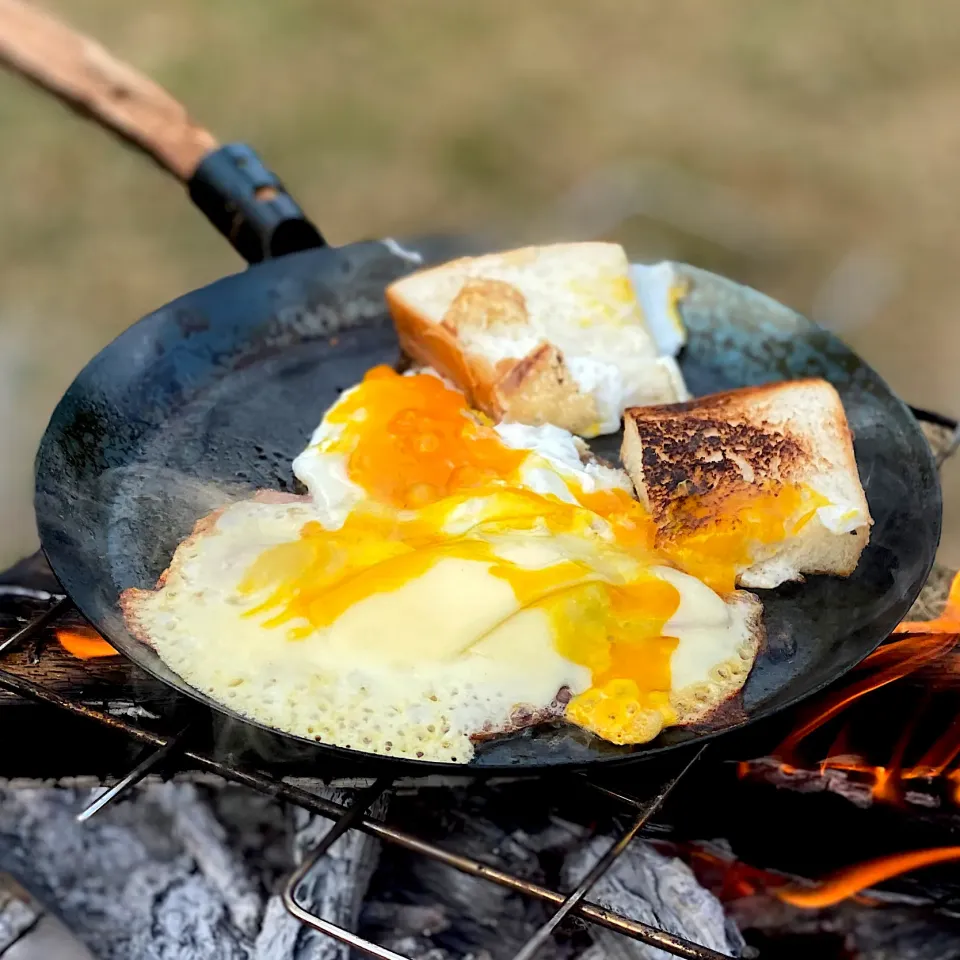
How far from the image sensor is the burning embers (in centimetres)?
205

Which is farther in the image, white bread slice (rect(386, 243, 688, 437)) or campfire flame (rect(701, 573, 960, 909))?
white bread slice (rect(386, 243, 688, 437))

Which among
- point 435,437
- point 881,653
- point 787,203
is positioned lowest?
point 787,203

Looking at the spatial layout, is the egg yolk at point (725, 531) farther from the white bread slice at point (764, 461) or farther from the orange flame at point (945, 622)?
the orange flame at point (945, 622)

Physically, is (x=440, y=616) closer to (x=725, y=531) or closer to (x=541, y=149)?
(x=725, y=531)

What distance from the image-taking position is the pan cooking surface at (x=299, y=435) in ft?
6.10

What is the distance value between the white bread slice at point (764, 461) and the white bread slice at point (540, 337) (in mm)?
210

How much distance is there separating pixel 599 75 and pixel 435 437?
234 inches

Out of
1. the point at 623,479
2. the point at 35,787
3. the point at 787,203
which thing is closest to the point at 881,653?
the point at 623,479

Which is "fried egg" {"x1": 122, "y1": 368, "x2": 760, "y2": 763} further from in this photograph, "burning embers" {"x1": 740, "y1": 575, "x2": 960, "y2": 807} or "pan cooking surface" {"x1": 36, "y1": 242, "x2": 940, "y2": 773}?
"burning embers" {"x1": 740, "y1": 575, "x2": 960, "y2": 807}

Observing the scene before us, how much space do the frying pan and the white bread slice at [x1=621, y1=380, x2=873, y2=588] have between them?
0.08 meters

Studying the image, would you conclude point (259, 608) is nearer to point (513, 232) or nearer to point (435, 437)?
point (435, 437)

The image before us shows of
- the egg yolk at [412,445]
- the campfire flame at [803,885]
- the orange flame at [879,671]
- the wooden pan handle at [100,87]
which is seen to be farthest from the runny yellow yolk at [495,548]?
the wooden pan handle at [100,87]

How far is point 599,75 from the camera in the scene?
23.7 feet

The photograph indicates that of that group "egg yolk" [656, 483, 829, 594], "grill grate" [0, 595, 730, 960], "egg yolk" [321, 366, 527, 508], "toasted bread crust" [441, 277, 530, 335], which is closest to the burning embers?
"egg yolk" [656, 483, 829, 594]
